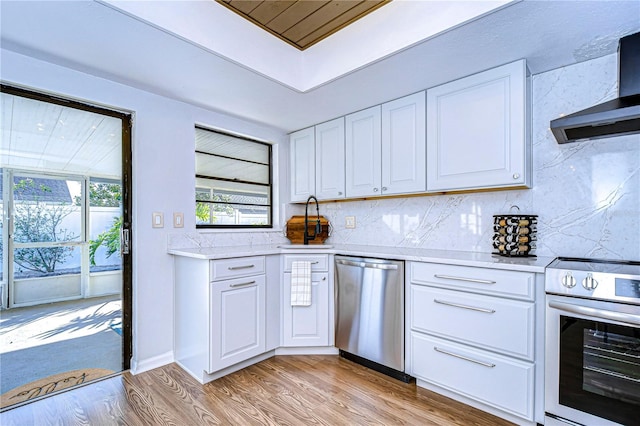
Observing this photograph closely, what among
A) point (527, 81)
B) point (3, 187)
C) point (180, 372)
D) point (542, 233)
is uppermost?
point (527, 81)

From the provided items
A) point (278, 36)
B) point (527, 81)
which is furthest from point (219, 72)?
point (527, 81)

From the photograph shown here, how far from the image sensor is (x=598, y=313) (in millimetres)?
1406

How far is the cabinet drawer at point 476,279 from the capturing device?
1.68m

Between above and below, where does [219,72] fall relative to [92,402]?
above

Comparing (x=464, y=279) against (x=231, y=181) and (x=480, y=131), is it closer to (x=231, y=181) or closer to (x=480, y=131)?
(x=480, y=131)

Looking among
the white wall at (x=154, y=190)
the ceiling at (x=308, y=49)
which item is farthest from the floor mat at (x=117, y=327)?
the ceiling at (x=308, y=49)

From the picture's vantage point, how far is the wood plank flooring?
5.77ft

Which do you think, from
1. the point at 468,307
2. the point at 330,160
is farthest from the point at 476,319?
the point at 330,160

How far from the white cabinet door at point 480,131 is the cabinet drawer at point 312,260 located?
1.03 meters

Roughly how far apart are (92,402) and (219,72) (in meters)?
2.26

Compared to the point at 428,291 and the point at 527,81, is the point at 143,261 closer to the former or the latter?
the point at 428,291

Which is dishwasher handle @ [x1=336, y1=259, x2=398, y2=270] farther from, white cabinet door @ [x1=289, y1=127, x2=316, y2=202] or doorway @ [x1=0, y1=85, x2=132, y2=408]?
doorway @ [x1=0, y1=85, x2=132, y2=408]

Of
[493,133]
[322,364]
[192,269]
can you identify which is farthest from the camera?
[322,364]

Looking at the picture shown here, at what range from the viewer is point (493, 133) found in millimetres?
2006
